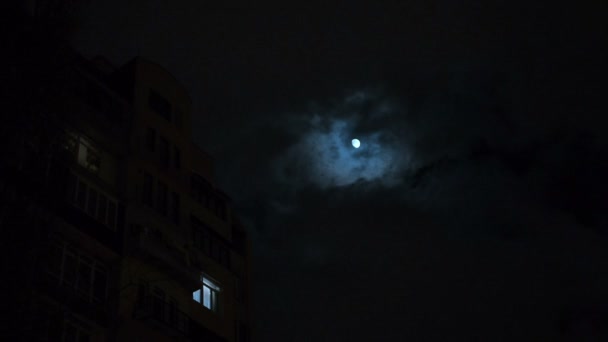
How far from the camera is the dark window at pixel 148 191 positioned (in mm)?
→ 39297

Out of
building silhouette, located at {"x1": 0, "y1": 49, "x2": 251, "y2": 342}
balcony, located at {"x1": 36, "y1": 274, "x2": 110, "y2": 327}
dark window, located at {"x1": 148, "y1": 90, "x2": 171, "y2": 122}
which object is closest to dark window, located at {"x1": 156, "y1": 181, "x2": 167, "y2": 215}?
building silhouette, located at {"x1": 0, "y1": 49, "x2": 251, "y2": 342}

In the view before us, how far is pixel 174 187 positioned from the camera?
4141cm

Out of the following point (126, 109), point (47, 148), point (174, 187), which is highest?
point (126, 109)

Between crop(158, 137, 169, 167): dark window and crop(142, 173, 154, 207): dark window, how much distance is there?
5.19ft

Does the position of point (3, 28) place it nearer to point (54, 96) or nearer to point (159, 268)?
point (54, 96)

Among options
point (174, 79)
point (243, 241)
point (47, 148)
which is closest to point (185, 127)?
point (174, 79)

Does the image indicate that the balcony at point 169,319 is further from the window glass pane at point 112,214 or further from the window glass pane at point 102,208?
the window glass pane at point 102,208

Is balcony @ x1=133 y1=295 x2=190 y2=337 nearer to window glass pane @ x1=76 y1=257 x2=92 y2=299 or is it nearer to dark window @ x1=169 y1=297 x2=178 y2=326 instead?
dark window @ x1=169 y1=297 x2=178 y2=326

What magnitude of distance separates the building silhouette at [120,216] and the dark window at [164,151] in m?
0.05

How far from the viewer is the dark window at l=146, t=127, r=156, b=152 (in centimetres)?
4119

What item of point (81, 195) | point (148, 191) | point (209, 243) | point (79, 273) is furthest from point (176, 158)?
point (79, 273)

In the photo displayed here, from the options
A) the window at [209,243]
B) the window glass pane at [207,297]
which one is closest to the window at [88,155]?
the window at [209,243]

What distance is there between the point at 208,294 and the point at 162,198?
5.60 meters

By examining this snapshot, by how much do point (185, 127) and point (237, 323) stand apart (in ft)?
34.7
